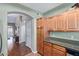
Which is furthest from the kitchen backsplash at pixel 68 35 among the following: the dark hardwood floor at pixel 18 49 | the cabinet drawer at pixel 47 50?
the dark hardwood floor at pixel 18 49

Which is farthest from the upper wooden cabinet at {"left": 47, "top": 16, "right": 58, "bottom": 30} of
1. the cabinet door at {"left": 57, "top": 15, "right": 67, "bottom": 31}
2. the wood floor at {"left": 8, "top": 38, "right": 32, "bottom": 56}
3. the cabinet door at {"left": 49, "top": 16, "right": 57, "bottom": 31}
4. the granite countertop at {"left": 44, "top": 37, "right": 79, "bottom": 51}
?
the wood floor at {"left": 8, "top": 38, "right": 32, "bottom": 56}

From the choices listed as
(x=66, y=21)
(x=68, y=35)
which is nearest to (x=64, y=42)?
(x=68, y=35)

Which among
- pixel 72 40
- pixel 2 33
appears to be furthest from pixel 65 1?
pixel 2 33

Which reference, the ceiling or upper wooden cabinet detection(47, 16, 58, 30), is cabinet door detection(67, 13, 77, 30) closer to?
upper wooden cabinet detection(47, 16, 58, 30)

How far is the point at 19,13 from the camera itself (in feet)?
6.88

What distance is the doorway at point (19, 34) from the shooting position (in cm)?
206

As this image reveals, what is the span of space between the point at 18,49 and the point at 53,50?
69 centimetres

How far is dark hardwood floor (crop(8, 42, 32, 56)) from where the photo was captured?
211cm

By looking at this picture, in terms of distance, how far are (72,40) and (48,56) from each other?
22.8 inches

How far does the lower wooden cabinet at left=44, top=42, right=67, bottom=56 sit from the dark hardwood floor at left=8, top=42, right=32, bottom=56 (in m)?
0.37

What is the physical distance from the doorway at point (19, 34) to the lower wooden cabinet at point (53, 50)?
0.36m

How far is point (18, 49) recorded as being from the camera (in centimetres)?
223

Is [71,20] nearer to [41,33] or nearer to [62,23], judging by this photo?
[62,23]

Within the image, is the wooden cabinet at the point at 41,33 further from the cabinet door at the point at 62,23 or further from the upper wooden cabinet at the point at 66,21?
the cabinet door at the point at 62,23
